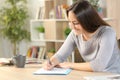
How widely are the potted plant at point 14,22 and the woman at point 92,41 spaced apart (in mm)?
2914

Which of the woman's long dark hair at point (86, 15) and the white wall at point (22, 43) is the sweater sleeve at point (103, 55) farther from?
the white wall at point (22, 43)

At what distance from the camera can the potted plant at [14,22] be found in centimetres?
509

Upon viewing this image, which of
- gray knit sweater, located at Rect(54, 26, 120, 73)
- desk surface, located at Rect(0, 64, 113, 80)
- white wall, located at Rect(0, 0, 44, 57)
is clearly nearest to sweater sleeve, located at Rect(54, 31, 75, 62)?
gray knit sweater, located at Rect(54, 26, 120, 73)

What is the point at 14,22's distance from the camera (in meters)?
5.16

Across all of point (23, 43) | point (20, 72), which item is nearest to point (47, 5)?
point (23, 43)

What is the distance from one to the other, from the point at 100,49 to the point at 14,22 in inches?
130

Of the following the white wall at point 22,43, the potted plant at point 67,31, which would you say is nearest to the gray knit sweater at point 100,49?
the potted plant at point 67,31

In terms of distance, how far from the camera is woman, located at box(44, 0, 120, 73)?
6.80ft

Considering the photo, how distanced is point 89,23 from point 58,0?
2388mm

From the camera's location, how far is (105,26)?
2.22 meters

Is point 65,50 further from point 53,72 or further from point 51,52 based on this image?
point 51,52

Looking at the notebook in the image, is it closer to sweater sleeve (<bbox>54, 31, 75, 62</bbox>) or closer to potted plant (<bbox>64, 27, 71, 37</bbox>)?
sweater sleeve (<bbox>54, 31, 75, 62</bbox>)

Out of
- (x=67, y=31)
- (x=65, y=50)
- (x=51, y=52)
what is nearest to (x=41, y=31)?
(x=51, y=52)

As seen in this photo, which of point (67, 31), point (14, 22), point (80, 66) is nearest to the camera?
point (80, 66)
